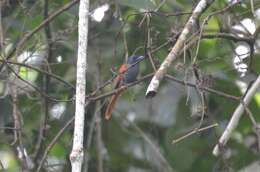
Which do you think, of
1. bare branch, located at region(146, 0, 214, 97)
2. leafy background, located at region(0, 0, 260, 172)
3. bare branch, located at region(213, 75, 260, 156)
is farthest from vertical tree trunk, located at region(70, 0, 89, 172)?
leafy background, located at region(0, 0, 260, 172)

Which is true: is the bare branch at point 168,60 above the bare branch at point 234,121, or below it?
above

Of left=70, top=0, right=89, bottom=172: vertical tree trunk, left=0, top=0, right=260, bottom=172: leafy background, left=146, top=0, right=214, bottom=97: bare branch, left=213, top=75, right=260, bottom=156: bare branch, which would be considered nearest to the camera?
left=146, top=0, right=214, bottom=97: bare branch

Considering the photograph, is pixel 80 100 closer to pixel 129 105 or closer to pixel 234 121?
pixel 234 121

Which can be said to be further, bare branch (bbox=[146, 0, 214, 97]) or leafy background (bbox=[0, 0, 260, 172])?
leafy background (bbox=[0, 0, 260, 172])

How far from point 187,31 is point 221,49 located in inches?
73.2

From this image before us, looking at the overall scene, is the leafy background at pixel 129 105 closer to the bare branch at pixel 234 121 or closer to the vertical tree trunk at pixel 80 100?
the bare branch at pixel 234 121

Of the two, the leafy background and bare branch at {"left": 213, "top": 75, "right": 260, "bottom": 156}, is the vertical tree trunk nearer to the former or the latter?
bare branch at {"left": 213, "top": 75, "right": 260, "bottom": 156}

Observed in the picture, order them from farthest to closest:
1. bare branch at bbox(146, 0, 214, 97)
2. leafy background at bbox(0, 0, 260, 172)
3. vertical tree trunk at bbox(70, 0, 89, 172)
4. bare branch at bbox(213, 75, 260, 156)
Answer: leafy background at bbox(0, 0, 260, 172) → bare branch at bbox(213, 75, 260, 156) → vertical tree trunk at bbox(70, 0, 89, 172) → bare branch at bbox(146, 0, 214, 97)

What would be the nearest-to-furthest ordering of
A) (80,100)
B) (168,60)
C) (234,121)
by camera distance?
(168,60) < (80,100) < (234,121)

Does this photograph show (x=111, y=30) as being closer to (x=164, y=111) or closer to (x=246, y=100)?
(x=164, y=111)

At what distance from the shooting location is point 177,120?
13.9 feet

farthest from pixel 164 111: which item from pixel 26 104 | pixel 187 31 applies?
pixel 187 31

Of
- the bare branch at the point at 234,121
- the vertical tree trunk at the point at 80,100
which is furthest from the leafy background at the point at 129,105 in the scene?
the vertical tree trunk at the point at 80,100

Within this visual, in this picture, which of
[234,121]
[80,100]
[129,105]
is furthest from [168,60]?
[129,105]
